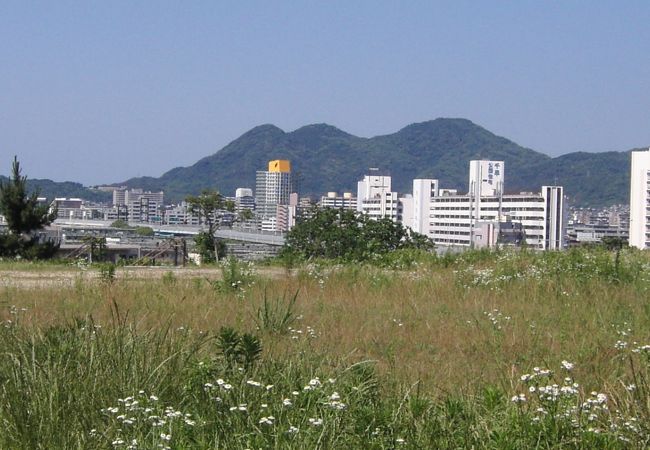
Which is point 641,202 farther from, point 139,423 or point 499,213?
point 139,423

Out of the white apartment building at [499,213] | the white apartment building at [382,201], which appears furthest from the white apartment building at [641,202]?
the white apartment building at [382,201]

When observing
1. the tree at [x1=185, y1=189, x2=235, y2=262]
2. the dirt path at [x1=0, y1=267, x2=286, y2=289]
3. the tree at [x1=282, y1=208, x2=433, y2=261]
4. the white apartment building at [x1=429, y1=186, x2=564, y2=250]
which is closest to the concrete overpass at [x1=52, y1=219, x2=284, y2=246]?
the tree at [x1=185, y1=189, x2=235, y2=262]

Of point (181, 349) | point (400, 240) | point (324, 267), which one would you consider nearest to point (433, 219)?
point (400, 240)

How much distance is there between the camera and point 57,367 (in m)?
5.48

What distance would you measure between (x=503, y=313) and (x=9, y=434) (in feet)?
22.3

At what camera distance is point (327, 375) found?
5945mm

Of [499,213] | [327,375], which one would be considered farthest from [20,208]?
[499,213]

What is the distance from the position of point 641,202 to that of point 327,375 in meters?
78.0

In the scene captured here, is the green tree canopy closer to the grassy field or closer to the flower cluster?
the grassy field

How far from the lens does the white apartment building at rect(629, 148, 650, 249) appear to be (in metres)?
77.8

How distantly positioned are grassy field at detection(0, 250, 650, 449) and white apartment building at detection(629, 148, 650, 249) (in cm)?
7020

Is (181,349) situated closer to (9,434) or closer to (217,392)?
(217,392)

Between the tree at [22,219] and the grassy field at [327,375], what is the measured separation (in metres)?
20.6

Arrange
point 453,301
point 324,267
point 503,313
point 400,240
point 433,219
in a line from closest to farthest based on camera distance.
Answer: point 503,313 → point 453,301 → point 324,267 → point 400,240 → point 433,219
